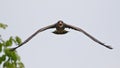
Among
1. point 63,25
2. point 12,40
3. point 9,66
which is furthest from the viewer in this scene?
point 12,40

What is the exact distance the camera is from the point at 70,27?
9.35 metres

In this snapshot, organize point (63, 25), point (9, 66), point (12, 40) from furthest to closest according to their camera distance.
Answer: point (12, 40) < point (9, 66) < point (63, 25)

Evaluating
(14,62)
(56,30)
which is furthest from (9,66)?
(56,30)

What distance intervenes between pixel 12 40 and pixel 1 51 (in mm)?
588

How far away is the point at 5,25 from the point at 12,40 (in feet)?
2.15

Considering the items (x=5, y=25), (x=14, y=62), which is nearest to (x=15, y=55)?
(x=14, y=62)

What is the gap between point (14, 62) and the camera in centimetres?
1138

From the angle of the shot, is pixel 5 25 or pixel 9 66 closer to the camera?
pixel 9 66

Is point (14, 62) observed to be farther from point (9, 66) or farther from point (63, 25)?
point (63, 25)

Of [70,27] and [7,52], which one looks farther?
[7,52]

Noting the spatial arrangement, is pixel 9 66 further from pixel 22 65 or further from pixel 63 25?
pixel 63 25

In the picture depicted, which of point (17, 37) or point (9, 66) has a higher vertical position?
point (17, 37)

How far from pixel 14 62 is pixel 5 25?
1455 millimetres

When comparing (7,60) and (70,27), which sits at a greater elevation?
(70,27)
